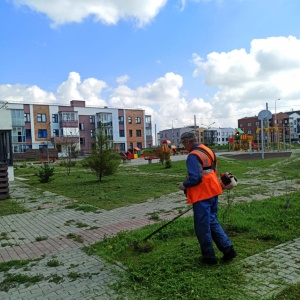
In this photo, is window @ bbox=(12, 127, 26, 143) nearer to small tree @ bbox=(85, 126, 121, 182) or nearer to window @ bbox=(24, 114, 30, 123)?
window @ bbox=(24, 114, 30, 123)

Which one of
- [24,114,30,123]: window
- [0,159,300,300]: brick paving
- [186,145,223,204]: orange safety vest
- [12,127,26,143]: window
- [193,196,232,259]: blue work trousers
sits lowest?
[0,159,300,300]: brick paving

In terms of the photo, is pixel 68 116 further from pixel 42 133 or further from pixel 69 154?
pixel 69 154

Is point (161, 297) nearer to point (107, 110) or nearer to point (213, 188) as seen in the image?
point (213, 188)

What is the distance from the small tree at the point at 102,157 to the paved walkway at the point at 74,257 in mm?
5718

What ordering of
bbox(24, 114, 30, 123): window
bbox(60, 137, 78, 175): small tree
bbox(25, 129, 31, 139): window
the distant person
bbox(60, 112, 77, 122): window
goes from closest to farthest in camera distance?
1. the distant person
2. bbox(60, 137, 78, 175): small tree
3. bbox(25, 129, 31, 139): window
4. bbox(24, 114, 30, 123): window
5. bbox(60, 112, 77, 122): window

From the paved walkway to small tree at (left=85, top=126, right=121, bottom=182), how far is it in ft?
18.8

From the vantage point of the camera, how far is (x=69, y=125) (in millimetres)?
66750

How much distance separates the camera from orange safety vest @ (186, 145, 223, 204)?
3.76m

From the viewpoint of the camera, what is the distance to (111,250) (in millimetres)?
4688

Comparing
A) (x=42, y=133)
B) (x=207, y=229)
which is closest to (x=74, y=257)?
(x=207, y=229)

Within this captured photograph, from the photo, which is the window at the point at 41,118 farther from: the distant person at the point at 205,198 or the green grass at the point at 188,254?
the distant person at the point at 205,198

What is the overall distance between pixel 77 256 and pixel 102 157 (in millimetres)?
9444

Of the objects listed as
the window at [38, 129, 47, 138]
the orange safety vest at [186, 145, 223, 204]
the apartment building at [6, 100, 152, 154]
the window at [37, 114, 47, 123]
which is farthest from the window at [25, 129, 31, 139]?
the orange safety vest at [186, 145, 223, 204]

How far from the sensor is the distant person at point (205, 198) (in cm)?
375
